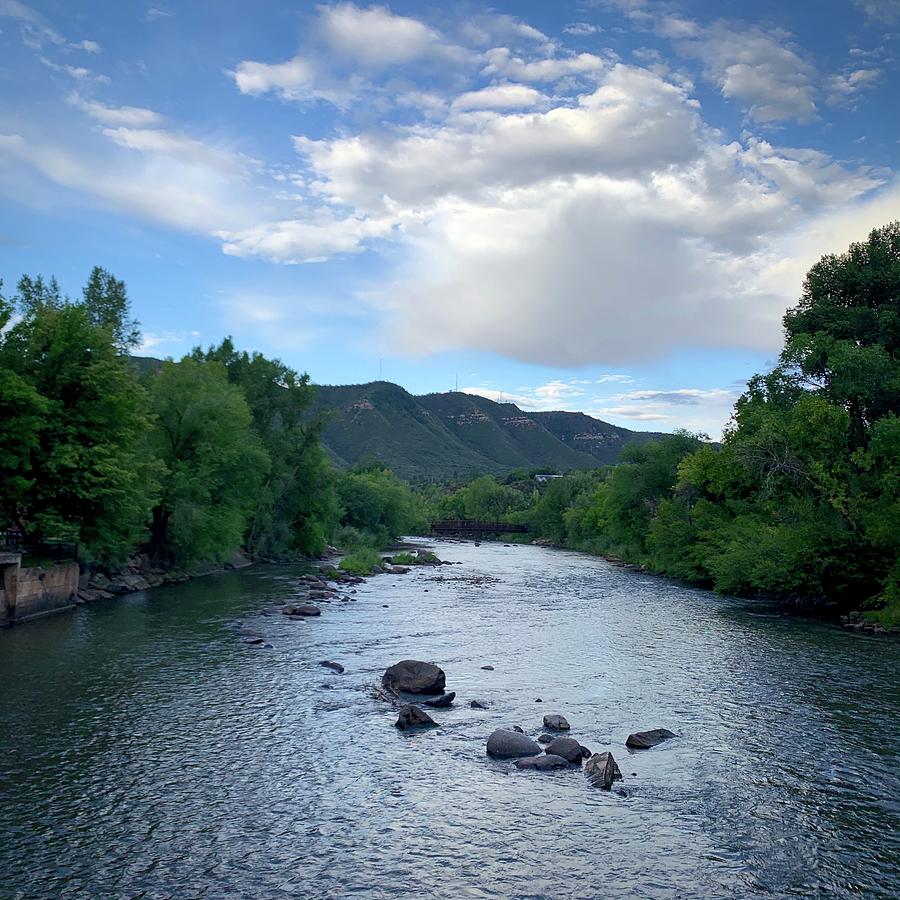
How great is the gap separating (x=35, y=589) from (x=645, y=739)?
28204mm

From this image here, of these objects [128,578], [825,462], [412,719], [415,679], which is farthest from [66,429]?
[825,462]

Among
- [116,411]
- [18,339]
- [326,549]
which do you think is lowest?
[326,549]

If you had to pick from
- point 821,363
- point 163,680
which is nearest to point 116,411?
→ point 163,680

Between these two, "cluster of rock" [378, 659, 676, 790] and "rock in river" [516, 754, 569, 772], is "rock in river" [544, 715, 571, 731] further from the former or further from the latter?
"rock in river" [516, 754, 569, 772]

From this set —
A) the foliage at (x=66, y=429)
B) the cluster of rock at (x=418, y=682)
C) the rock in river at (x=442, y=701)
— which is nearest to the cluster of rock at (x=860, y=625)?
the cluster of rock at (x=418, y=682)

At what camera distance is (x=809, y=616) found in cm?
3919

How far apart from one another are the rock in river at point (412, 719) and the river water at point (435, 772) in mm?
515

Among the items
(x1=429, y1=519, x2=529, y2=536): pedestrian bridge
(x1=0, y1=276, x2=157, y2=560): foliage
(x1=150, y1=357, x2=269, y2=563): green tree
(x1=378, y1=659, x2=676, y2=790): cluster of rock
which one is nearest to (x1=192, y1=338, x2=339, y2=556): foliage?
(x1=150, y1=357, x2=269, y2=563): green tree

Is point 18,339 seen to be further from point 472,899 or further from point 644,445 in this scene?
point 644,445

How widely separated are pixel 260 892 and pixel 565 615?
2972 centimetres

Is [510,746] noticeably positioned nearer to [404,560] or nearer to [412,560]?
[404,560]

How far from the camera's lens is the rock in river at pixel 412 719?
1905 centimetres

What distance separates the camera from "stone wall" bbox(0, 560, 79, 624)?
3200cm

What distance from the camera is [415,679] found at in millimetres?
22562
